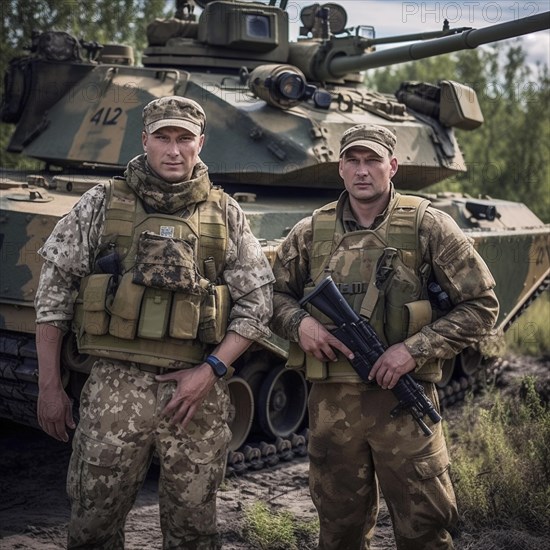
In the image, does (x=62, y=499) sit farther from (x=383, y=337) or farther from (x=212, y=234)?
(x=383, y=337)

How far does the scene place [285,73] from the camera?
23.7ft

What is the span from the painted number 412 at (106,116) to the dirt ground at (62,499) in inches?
98.4

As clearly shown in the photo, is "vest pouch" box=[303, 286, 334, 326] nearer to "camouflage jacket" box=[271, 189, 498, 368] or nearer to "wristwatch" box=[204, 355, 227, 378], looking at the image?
"camouflage jacket" box=[271, 189, 498, 368]

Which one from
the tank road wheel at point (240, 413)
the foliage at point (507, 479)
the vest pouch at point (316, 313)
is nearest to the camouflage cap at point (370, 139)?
the vest pouch at point (316, 313)

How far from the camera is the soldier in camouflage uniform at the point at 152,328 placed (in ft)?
12.8

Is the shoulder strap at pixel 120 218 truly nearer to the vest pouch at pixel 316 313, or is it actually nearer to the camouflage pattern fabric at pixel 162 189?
the camouflage pattern fabric at pixel 162 189

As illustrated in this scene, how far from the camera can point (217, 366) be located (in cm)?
394

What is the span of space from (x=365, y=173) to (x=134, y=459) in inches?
60.4

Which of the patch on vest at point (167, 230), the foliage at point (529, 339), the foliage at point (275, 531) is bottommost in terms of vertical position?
the foliage at point (529, 339)

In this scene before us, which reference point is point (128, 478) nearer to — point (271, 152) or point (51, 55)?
point (271, 152)

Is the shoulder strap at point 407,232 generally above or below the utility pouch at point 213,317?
above

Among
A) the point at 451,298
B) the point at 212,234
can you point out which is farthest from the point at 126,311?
the point at 451,298

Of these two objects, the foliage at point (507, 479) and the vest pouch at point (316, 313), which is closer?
the vest pouch at point (316, 313)

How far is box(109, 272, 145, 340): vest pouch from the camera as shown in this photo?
12.9 feet
